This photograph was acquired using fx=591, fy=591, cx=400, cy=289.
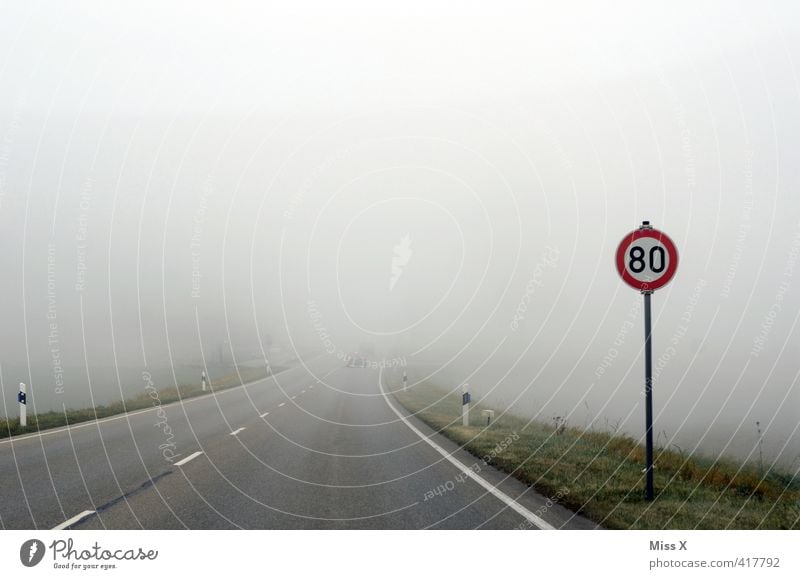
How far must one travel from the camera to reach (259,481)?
840 centimetres

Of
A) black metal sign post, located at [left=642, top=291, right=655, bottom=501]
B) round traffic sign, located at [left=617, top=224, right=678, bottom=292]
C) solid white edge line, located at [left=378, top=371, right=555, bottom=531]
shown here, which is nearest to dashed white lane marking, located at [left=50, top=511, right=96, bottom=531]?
solid white edge line, located at [left=378, top=371, right=555, bottom=531]

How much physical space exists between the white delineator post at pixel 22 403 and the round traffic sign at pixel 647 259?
15727 mm

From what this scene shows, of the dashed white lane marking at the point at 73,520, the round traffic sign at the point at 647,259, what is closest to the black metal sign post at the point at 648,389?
the round traffic sign at the point at 647,259

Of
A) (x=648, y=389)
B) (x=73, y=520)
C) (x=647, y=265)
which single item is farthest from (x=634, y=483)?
(x=73, y=520)

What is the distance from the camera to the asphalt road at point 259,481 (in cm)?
643

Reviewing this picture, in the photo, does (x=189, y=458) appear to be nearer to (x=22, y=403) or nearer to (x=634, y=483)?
(x=634, y=483)

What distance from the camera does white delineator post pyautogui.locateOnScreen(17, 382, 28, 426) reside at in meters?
15.8

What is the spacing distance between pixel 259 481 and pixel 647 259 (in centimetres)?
599

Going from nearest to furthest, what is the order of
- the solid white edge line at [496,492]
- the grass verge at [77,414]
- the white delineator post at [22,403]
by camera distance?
the solid white edge line at [496,492], the grass verge at [77,414], the white delineator post at [22,403]

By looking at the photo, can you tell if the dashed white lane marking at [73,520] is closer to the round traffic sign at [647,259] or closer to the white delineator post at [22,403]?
the round traffic sign at [647,259]

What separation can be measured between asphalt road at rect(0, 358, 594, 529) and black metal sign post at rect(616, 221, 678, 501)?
1.96m

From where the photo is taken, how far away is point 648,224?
7.14m

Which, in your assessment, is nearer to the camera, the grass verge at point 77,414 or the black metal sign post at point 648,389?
the black metal sign post at point 648,389

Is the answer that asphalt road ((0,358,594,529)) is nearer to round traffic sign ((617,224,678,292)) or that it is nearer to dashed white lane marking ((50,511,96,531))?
dashed white lane marking ((50,511,96,531))
